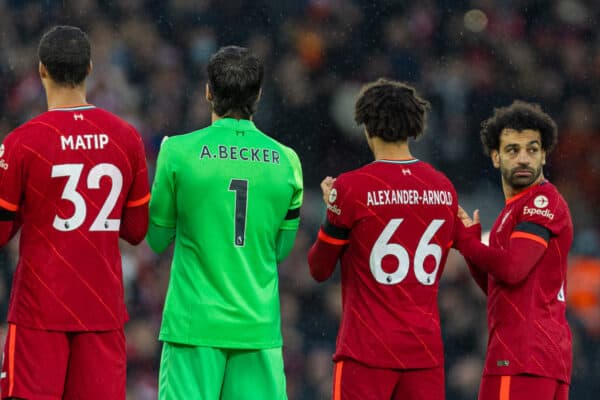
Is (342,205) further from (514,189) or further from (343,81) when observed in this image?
(343,81)

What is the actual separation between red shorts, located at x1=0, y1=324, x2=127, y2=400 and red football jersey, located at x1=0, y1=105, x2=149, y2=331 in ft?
0.18

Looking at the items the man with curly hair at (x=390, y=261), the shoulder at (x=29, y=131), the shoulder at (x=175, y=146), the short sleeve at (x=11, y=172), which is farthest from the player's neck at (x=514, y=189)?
the short sleeve at (x=11, y=172)

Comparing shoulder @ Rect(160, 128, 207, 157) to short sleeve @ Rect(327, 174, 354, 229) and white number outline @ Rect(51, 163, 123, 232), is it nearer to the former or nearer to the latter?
white number outline @ Rect(51, 163, 123, 232)

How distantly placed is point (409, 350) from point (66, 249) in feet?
4.78

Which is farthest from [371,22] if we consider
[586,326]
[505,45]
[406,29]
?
[586,326]

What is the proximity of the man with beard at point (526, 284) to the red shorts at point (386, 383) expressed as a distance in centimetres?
36

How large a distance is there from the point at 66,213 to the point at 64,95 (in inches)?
19.3

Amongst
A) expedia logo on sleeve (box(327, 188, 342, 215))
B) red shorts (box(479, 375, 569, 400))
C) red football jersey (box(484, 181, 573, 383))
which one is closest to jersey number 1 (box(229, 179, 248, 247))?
expedia logo on sleeve (box(327, 188, 342, 215))

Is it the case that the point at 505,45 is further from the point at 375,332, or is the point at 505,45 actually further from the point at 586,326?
the point at 375,332

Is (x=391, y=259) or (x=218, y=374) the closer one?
(x=218, y=374)

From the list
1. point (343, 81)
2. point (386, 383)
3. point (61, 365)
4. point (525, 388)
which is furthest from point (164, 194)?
point (343, 81)

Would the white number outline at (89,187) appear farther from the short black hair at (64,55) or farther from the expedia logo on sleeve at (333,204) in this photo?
the expedia logo on sleeve at (333,204)

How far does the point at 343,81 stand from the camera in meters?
11.7

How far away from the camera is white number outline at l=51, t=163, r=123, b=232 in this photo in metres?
4.94
